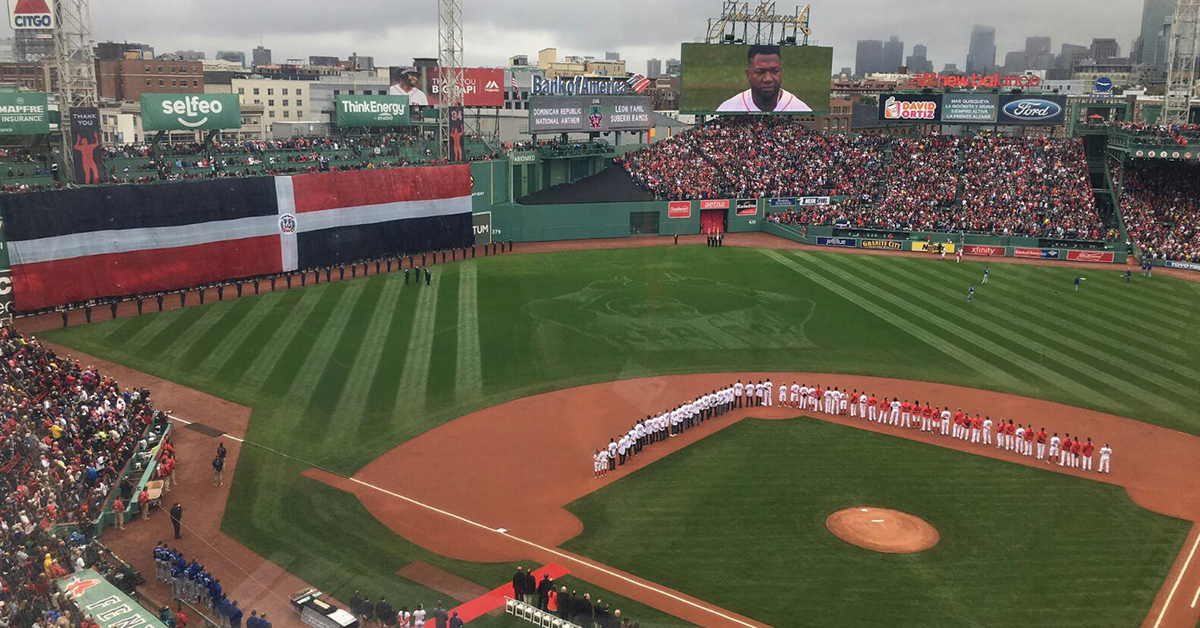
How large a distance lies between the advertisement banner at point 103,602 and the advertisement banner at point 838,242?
165 ft

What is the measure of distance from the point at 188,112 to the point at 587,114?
1083 inches

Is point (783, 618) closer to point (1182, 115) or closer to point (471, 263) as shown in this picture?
point (471, 263)

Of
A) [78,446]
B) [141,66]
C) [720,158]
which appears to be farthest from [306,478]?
[141,66]

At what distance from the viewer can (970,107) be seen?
70188 mm

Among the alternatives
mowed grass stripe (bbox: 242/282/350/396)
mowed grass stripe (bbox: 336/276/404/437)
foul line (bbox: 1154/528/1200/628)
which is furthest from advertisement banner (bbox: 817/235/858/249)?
foul line (bbox: 1154/528/1200/628)

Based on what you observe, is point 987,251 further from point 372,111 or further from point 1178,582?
point 1178,582

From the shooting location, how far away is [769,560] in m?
20.5

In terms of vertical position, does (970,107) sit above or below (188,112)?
above

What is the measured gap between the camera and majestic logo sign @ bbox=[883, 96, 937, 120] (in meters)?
70.8

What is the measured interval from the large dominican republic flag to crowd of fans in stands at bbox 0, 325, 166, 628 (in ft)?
27.6

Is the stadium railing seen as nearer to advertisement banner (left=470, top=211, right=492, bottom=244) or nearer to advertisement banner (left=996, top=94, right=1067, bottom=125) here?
advertisement banner (left=470, top=211, right=492, bottom=244)

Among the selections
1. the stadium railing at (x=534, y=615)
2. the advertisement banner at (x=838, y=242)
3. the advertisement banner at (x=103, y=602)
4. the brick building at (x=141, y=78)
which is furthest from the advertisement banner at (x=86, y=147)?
→ the brick building at (x=141, y=78)

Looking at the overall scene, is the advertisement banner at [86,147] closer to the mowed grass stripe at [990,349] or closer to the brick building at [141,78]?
the mowed grass stripe at [990,349]

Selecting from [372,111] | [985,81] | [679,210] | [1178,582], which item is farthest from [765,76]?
[1178,582]
